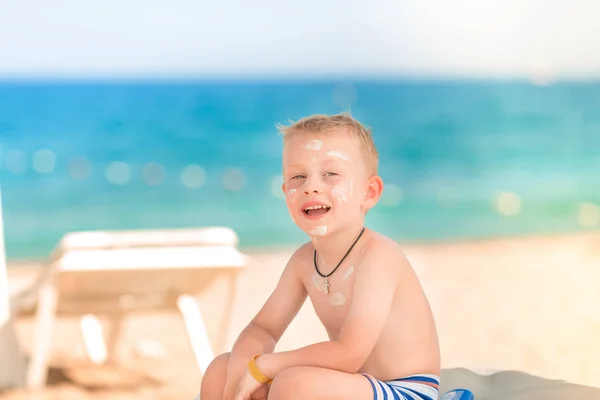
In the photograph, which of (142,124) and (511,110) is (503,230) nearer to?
(511,110)

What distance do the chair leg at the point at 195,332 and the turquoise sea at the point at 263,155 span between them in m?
5.37

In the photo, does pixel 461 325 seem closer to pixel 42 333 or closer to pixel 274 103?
pixel 42 333

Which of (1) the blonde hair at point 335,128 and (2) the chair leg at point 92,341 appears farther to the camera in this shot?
(2) the chair leg at point 92,341

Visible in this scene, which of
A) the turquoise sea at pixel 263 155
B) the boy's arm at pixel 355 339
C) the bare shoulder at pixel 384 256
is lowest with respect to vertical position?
the boy's arm at pixel 355 339

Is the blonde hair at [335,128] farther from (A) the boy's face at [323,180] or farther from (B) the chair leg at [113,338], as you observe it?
(B) the chair leg at [113,338]

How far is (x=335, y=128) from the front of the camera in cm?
125

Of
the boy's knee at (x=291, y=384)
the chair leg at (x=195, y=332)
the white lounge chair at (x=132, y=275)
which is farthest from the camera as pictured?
the chair leg at (x=195, y=332)

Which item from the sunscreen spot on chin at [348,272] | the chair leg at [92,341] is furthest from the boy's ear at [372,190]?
the chair leg at [92,341]

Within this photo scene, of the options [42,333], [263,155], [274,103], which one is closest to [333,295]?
[42,333]

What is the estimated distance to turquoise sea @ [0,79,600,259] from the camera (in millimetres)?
9586

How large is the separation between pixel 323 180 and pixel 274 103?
44.0 feet

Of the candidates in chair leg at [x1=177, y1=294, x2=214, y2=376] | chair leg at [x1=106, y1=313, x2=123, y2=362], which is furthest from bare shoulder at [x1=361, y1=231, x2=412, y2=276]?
chair leg at [x1=106, y1=313, x2=123, y2=362]

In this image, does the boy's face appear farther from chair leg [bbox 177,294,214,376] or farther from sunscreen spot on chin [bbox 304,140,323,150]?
chair leg [bbox 177,294,214,376]

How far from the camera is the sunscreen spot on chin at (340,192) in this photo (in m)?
1.22
